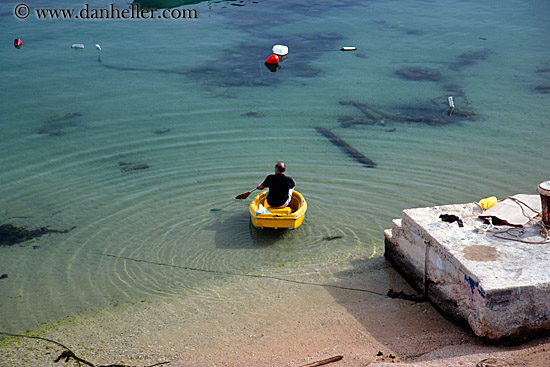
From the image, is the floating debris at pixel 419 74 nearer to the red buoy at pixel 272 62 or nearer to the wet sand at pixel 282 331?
the red buoy at pixel 272 62

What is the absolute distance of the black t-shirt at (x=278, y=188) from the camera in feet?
37.0

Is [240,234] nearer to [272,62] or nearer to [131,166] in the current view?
[131,166]

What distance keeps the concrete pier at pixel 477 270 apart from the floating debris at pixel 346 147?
17.7 ft

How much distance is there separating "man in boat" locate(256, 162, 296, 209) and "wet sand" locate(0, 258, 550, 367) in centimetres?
220

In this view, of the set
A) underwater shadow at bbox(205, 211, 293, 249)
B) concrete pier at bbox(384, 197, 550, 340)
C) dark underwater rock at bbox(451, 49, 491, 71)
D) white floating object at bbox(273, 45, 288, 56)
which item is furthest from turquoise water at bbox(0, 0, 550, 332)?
concrete pier at bbox(384, 197, 550, 340)

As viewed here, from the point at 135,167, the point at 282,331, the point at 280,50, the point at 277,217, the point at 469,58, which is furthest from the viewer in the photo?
the point at 280,50

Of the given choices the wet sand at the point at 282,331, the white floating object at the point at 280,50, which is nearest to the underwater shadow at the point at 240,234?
the wet sand at the point at 282,331

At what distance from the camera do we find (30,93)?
20016 mm

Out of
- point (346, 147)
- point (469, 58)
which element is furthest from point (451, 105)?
point (469, 58)

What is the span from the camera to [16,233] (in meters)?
11.3

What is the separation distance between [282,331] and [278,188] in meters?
4.02

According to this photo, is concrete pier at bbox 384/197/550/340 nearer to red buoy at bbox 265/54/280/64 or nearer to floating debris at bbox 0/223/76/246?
floating debris at bbox 0/223/76/246

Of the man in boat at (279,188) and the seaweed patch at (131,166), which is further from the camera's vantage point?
the seaweed patch at (131,166)

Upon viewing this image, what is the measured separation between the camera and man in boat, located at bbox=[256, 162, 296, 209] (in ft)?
37.0
